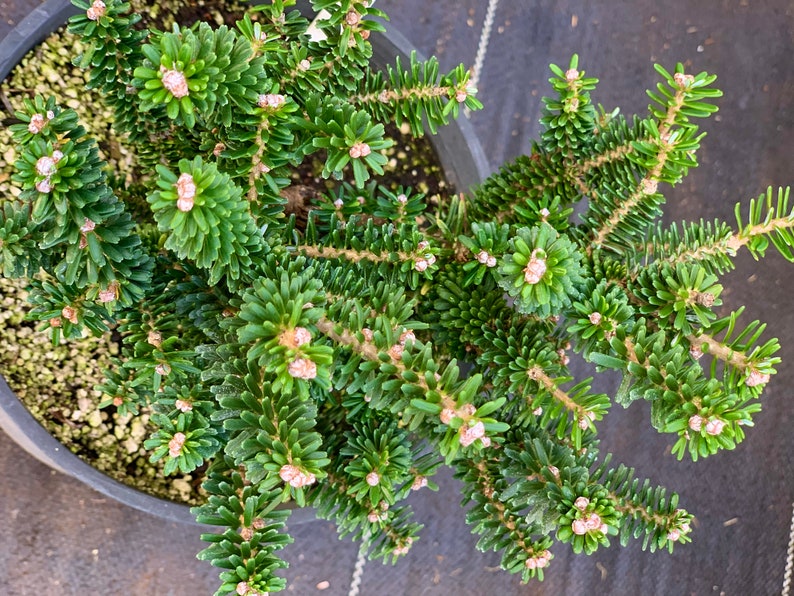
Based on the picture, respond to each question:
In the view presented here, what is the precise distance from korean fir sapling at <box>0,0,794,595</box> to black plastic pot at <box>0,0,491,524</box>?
263 millimetres

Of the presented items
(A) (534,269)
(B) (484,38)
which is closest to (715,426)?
(A) (534,269)

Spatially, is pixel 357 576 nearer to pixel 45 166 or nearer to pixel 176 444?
pixel 176 444

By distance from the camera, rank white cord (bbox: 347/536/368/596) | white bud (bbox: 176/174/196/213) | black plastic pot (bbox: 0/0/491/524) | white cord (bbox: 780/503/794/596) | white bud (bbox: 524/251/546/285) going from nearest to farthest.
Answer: white bud (bbox: 176/174/196/213) < white bud (bbox: 524/251/546/285) < black plastic pot (bbox: 0/0/491/524) < white cord (bbox: 347/536/368/596) < white cord (bbox: 780/503/794/596)

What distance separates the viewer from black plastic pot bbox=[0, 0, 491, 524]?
3.77ft

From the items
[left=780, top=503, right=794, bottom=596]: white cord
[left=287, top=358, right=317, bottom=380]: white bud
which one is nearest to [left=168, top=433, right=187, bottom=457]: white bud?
[left=287, top=358, right=317, bottom=380]: white bud

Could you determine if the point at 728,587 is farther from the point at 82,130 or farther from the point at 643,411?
the point at 82,130

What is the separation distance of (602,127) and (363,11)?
0.39m

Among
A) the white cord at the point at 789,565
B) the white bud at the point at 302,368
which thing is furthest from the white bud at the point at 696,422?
the white cord at the point at 789,565

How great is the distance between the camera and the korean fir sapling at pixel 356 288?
0.70 metres

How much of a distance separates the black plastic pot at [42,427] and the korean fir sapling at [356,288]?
0.26m

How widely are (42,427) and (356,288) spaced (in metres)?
0.72

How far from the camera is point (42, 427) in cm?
118

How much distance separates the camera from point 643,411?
1.82 m

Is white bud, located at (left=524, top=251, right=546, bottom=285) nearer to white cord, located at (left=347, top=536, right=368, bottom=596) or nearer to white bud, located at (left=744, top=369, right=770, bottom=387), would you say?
white bud, located at (left=744, top=369, right=770, bottom=387)
